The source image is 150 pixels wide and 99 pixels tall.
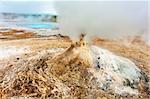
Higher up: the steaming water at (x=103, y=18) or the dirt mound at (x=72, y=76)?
the steaming water at (x=103, y=18)

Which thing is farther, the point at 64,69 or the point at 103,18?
the point at 103,18

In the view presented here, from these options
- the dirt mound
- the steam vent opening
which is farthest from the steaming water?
the dirt mound

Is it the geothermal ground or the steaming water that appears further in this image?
the steaming water

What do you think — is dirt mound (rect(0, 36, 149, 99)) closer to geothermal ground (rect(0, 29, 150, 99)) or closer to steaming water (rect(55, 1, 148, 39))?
geothermal ground (rect(0, 29, 150, 99))

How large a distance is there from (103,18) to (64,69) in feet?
1.57

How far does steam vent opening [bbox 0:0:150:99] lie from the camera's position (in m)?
2.54

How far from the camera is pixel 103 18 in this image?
107 inches

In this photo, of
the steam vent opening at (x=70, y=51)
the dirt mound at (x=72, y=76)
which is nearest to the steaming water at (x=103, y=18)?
the steam vent opening at (x=70, y=51)

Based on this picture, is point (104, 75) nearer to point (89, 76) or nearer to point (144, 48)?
point (89, 76)

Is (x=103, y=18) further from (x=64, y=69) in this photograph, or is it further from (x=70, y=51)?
(x=64, y=69)

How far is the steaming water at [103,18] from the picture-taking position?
264cm

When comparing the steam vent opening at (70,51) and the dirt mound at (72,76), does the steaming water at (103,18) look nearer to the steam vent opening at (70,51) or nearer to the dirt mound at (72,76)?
the steam vent opening at (70,51)

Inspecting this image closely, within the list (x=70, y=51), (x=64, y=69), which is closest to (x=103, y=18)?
(x=70, y=51)

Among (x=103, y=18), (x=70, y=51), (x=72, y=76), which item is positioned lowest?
(x=72, y=76)
